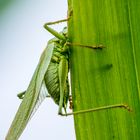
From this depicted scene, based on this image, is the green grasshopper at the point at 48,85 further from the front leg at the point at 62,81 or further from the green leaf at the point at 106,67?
the green leaf at the point at 106,67

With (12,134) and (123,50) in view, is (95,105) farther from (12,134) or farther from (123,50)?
(12,134)

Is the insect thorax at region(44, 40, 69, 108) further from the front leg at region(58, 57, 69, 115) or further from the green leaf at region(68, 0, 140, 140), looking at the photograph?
the green leaf at region(68, 0, 140, 140)

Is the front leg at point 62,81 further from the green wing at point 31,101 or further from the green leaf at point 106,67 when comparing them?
the green leaf at point 106,67

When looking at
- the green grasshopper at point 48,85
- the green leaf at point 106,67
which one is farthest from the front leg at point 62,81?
the green leaf at point 106,67

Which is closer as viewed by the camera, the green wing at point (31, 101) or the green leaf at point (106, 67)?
the green leaf at point (106, 67)

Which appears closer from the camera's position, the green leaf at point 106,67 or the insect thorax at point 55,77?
the green leaf at point 106,67

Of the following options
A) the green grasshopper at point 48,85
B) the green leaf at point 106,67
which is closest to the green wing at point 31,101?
the green grasshopper at point 48,85
